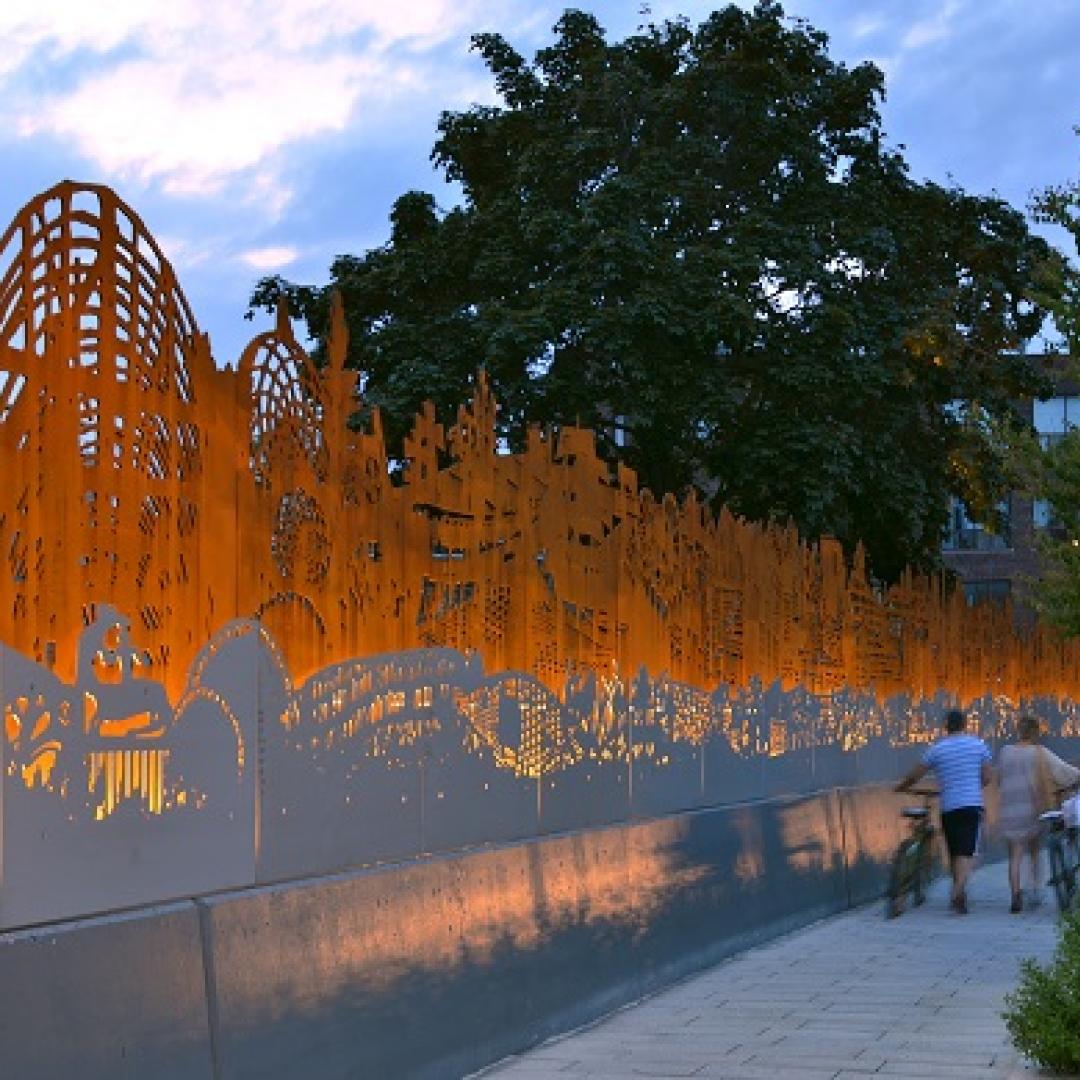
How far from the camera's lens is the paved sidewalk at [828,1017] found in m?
9.82

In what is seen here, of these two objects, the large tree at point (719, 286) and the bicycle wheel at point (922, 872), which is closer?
the bicycle wheel at point (922, 872)

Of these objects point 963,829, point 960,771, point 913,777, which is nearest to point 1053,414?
point 913,777

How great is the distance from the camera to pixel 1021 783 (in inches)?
715

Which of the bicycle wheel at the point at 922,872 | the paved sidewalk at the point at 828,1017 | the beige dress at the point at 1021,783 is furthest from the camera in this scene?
the beige dress at the point at 1021,783

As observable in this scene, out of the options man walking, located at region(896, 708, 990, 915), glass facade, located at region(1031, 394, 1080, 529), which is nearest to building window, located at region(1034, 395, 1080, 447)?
glass facade, located at region(1031, 394, 1080, 529)

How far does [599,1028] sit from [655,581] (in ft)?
11.4

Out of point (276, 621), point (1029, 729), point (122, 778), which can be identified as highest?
point (276, 621)

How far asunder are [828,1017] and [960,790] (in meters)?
6.49

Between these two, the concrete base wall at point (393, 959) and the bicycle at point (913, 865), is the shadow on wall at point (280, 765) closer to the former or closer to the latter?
the concrete base wall at point (393, 959)

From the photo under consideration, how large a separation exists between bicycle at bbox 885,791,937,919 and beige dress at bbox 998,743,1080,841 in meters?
0.60

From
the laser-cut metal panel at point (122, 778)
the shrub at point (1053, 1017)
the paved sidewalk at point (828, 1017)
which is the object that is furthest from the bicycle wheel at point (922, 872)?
the laser-cut metal panel at point (122, 778)

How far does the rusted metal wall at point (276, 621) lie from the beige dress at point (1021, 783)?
4.65m

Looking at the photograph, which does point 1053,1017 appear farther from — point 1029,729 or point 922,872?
point 1029,729

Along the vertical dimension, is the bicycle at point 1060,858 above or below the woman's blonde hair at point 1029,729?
below
